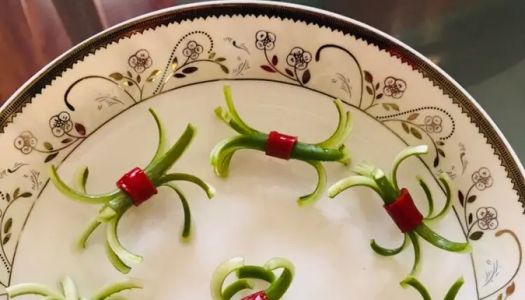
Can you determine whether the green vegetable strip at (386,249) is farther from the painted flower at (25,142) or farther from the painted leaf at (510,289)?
the painted flower at (25,142)

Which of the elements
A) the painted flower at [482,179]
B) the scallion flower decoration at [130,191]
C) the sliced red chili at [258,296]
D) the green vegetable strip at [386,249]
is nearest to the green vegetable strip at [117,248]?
the scallion flower decoration at [130,191]

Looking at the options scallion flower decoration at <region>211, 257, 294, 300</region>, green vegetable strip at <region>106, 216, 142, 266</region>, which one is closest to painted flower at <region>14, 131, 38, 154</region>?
green vegetable strip at <region>106, 216, 142, 266</region>

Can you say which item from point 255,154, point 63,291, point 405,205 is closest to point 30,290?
point 63,291

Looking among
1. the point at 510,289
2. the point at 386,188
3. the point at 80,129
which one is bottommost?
the point at 510,289

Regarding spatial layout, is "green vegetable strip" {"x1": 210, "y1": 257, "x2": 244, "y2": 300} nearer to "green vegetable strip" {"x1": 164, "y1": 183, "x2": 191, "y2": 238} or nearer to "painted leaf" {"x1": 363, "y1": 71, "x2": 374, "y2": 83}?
"green vegetable strip" {"x1": 164, "y1": 183, "x2": 191, "y2": 238}

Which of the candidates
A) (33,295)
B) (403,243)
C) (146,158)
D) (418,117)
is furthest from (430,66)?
(33,295)

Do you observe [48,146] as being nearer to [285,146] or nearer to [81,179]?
[81,179]

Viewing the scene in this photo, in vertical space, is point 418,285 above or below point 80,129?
below
